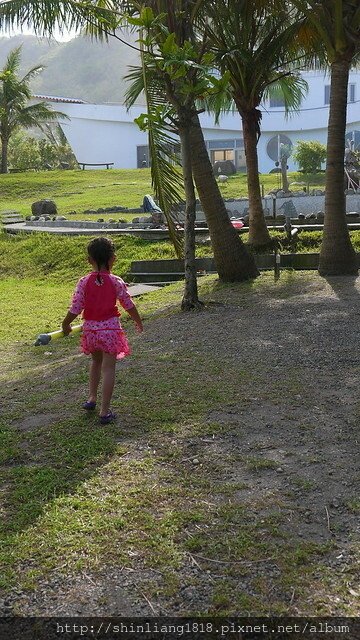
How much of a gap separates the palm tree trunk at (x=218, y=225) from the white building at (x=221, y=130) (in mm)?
36291

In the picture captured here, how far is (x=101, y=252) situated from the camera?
5605 millimetres

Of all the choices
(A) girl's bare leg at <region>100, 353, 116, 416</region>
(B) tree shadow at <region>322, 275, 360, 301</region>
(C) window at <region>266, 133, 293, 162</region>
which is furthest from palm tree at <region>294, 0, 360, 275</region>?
(C) window at <region>266, 133, 293, 162</region>

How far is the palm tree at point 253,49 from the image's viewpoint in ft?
39.3

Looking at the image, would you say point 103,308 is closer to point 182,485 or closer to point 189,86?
point 182,485

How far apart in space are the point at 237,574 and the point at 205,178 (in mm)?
8538

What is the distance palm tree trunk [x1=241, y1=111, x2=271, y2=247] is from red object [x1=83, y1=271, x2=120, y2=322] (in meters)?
9.17

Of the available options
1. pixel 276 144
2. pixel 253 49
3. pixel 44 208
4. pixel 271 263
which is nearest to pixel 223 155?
pixel 276 144

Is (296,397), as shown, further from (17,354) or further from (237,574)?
(17,354)

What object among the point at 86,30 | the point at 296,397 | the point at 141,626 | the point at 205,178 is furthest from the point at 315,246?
the point at 141,626

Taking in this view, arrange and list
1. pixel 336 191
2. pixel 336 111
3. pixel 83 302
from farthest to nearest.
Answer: pixel 336 191 < pixel 336 111 < pixel 83 302

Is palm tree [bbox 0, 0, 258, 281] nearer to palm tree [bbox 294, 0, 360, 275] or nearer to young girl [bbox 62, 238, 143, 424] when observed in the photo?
palm tree [bbox 294, 0, 360, 275]

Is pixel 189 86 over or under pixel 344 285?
A: over

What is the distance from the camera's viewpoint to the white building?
4766cm

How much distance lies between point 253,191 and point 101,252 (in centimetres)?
934
